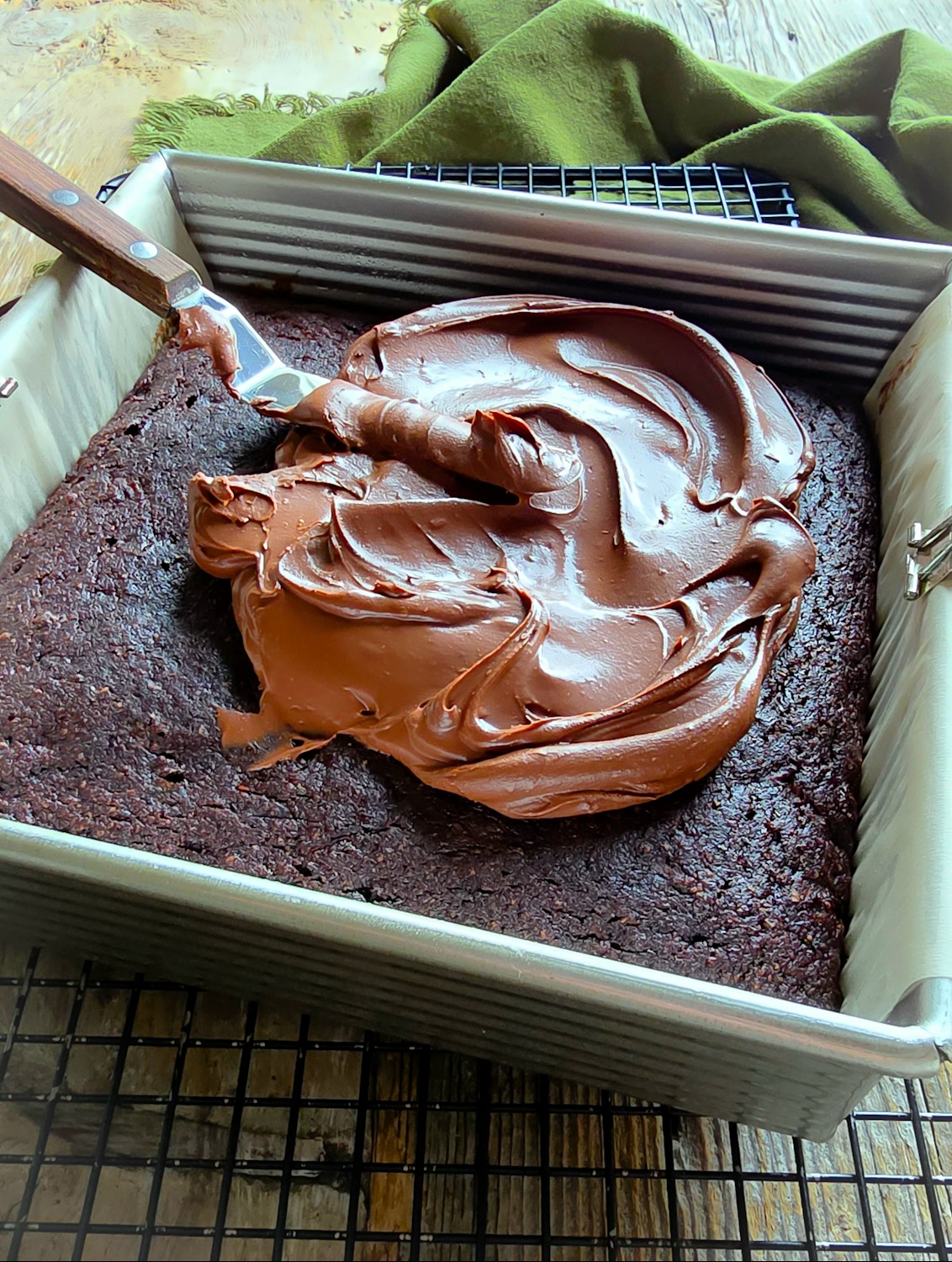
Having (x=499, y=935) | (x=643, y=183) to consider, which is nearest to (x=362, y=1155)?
(x=499, y=935)

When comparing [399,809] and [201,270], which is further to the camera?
[201,270]

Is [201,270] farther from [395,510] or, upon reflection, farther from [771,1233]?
[771,1233]

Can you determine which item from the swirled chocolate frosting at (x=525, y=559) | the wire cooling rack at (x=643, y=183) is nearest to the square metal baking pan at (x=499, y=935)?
the swirled chocolate frosting at (x=525, y=559)

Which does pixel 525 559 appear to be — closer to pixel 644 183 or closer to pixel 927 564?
pixel 927 564

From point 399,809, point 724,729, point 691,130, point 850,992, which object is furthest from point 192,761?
point 691,130

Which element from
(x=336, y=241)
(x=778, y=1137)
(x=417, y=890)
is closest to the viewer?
(x=417, y=890)

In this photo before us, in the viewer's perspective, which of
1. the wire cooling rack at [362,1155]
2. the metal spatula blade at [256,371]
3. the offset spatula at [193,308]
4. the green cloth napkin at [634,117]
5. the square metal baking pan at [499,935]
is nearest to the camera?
the square metal baking pan at [499,935]

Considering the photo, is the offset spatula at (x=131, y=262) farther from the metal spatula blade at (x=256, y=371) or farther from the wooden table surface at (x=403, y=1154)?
the wooden table surface at (x=403, y=1154)
